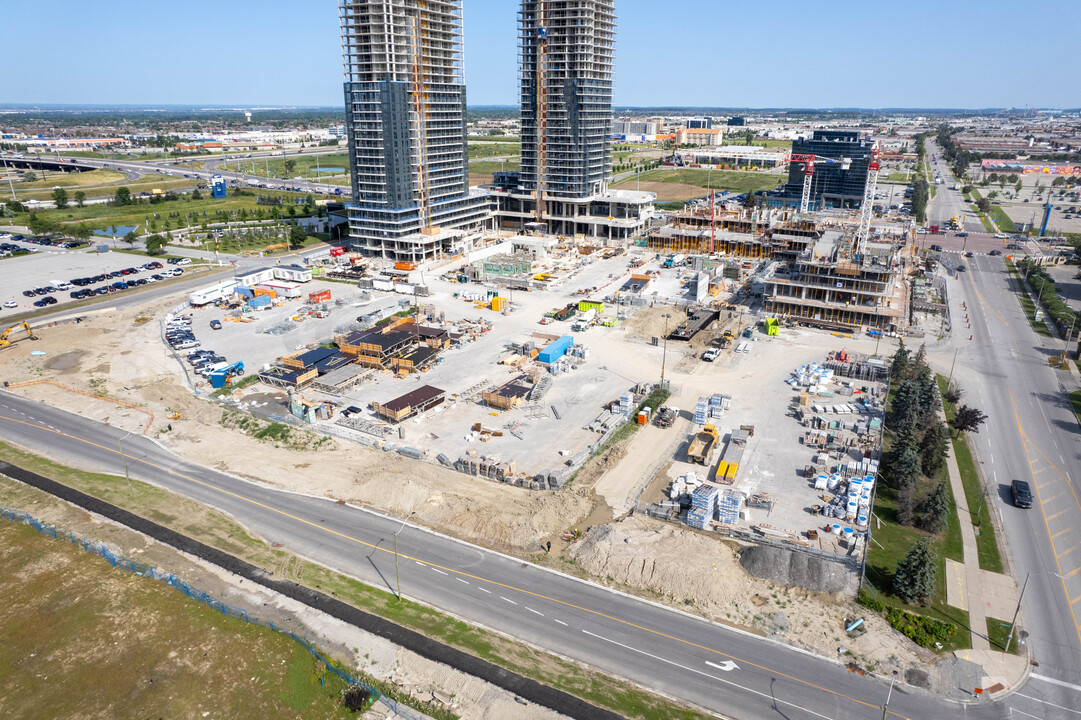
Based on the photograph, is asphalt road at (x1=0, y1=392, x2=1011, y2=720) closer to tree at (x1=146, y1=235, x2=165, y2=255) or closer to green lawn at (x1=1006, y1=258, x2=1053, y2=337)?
green lawn at (x1=1006, y1=258, x2=1053, y2=337)

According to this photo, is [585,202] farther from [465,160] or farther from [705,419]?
[705,419]

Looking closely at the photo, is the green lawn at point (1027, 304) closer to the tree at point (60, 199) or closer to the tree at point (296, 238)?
the tree at point (296, 238)

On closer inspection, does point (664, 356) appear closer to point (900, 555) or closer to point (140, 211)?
point (900, 555)

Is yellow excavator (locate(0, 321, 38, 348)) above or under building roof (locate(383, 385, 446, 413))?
above

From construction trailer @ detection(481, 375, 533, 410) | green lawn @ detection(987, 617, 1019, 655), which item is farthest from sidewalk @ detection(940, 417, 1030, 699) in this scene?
construction trailer @ detection(481, 375, 533, 410)

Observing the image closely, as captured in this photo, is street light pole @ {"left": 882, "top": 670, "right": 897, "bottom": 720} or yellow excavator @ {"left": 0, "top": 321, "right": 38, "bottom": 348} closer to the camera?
street light pole @ {"left": 882, "top": 670, "right": 897, "bottom": 720}

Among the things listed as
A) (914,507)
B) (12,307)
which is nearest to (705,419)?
(914,507)
